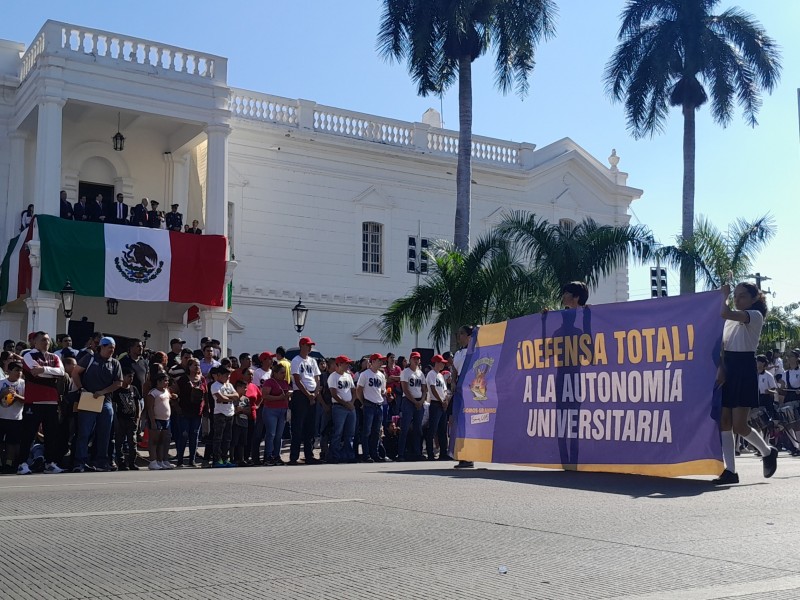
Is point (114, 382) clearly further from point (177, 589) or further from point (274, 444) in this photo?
point (177, 589)

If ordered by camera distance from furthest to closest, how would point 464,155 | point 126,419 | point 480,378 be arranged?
point 464,155 < point 126,419 < point 480,378

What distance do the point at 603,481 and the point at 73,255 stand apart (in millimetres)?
17522

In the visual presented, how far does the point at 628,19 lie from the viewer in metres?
35.1

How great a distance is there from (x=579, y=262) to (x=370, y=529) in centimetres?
1923

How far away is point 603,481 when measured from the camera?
32.6 ft

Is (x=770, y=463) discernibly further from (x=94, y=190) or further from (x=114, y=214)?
(x=94, y=190)

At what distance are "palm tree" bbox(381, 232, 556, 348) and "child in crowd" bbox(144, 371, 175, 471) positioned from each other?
965cm

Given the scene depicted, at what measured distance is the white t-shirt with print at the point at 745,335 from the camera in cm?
959

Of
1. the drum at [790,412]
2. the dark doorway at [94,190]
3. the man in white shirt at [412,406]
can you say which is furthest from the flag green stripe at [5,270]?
the drum at [790,412]

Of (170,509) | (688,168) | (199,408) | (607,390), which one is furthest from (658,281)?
(170,509)

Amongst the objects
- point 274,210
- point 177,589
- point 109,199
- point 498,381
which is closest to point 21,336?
point 109,199

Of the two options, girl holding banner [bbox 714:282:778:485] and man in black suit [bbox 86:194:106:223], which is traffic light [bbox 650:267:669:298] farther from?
girl holding banner [bbox 714:282:778:485]

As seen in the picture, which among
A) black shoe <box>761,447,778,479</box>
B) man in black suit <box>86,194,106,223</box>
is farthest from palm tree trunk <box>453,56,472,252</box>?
black shoe <box>761,447,778,479</box>

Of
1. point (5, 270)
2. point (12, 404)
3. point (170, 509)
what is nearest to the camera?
point (170, 509)
